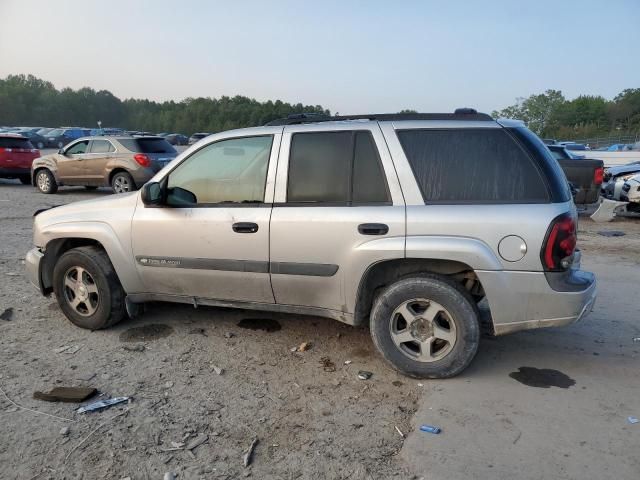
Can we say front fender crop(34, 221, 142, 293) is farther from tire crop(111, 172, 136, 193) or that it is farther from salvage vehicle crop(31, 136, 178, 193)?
tire crop(111, 172, 136, 193)

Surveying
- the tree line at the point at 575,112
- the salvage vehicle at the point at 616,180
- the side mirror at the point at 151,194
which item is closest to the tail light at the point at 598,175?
the salvage vehicle at the point at 616,180

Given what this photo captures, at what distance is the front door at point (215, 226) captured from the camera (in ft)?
13.1

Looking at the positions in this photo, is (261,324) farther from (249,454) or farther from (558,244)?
(558,244)

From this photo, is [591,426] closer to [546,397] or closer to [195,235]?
[546,397]

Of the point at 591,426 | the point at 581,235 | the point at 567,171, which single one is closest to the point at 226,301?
the point at 591,426

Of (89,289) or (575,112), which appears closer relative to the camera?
(89,289)

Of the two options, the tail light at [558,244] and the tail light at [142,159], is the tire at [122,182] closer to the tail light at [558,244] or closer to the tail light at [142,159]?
the tail light at [142,159]

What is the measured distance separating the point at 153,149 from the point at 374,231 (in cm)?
1161

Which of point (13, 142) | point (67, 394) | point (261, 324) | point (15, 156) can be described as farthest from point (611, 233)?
point (13, 142)

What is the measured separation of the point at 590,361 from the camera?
405cm

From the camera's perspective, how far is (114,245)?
4.42 meters

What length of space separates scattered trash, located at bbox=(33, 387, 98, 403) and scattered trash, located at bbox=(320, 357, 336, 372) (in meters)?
1.60

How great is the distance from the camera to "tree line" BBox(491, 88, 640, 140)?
222ft

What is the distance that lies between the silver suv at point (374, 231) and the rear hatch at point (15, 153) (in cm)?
1436
